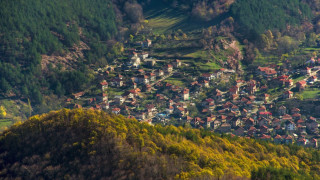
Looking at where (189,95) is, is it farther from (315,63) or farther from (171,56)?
(315,63)

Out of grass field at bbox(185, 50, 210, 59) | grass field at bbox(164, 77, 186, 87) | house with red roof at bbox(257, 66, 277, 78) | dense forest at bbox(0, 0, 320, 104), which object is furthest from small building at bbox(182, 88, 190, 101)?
dense forest at bbox(0, 0, 320, 104)

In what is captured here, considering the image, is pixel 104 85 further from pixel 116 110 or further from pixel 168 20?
pixel 168 20

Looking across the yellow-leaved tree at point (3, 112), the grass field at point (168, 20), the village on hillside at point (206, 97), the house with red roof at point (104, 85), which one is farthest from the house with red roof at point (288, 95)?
the yellow-leaved tree at point (3, 112)

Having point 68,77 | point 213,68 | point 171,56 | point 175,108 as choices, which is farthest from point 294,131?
point 68,77

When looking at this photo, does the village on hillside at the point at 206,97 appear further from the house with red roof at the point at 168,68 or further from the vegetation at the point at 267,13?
the vegetation at the point at 267,13

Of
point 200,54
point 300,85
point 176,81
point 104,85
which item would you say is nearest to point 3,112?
point 104,85

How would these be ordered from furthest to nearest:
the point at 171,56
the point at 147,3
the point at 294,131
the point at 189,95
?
the point at 147,3 < the point at 171,56 < the point at 189,95 < the point at 294,131

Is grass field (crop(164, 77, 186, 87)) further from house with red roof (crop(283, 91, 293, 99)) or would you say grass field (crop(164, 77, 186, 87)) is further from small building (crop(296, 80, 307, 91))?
small building (crop(296, 80, 307, 91))
